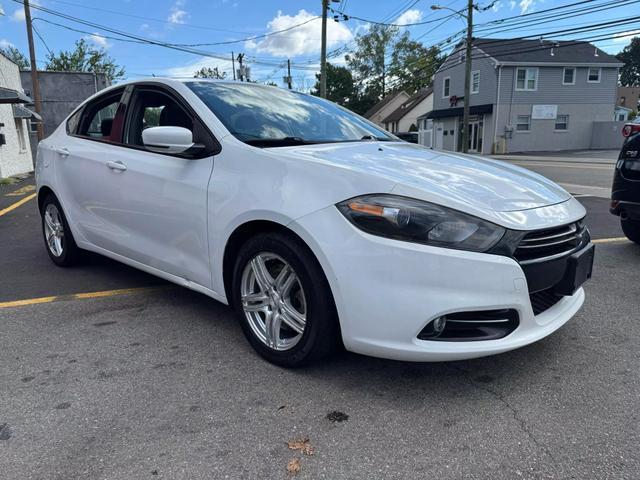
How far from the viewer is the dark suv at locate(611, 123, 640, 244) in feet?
15.7

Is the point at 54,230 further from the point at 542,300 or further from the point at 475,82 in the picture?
the point at 475,82

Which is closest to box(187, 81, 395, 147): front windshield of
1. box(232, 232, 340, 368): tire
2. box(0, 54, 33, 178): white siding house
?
box(232, 232, 340, 368): tire

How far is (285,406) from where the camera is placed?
2479 millimetres

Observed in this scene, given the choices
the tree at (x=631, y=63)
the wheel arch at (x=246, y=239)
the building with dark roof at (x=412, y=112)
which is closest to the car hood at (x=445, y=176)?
the wheel arch at (x=246, y=239)

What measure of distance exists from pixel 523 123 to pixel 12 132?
29.0 meters

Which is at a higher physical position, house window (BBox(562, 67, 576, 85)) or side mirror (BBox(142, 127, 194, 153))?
house window (BBox(562, 67, 576, 85))

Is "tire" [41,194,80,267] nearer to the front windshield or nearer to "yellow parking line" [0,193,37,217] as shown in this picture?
the front windshield

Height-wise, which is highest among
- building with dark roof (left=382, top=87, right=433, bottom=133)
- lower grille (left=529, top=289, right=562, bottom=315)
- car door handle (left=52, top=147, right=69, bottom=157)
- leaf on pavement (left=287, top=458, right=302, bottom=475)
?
building with dark roof (left=382, top=87, right=433, bottom=133)

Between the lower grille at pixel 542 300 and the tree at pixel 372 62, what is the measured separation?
67508 mm

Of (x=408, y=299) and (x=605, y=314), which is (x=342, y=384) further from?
(x=605, y=314)

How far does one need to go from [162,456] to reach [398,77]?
229 feet

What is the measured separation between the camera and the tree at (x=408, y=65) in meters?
63.7

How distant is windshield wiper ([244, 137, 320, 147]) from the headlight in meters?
0.89

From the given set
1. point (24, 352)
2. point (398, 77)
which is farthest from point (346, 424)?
point (398, 77)
